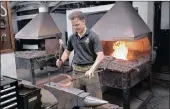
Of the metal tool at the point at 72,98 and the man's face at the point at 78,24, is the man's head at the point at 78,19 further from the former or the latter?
the metal tool at the point at 72,98

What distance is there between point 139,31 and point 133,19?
35 centimetres

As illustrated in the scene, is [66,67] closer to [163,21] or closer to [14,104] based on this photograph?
[163,21]

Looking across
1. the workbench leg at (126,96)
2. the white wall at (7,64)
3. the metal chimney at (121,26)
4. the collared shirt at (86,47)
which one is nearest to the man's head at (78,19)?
the collared shirt at (86,47)

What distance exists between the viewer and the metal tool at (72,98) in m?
1.59

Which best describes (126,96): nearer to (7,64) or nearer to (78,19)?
(78,19)

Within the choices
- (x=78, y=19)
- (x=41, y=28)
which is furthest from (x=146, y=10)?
(x=41, y=28)

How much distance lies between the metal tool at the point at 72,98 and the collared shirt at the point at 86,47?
0.85m

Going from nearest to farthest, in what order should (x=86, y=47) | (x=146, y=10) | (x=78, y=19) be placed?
1. (x=78, y=19)
2. (x=86, y=47)
3. (x=146, y=10)

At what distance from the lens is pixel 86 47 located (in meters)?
2.69

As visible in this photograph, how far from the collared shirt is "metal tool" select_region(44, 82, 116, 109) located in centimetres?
85

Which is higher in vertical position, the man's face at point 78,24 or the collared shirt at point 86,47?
the man's face at point 78,24

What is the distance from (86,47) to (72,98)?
1.10 meters

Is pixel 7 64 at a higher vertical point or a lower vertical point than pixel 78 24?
lower

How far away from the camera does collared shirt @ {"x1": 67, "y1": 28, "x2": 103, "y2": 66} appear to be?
264 cm
